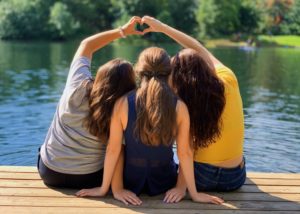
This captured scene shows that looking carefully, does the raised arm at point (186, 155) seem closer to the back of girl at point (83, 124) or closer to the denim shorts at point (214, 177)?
the denim shorts at point (214, 177)

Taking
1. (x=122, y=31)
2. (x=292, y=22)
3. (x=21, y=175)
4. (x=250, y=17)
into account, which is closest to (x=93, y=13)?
(x=250, y=17)

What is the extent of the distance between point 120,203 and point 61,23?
59833 mm

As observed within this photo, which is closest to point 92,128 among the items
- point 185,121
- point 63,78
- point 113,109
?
point 113,109

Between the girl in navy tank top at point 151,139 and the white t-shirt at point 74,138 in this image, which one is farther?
the white t-shirt at point 74,138

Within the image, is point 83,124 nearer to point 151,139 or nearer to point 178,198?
point 151,139

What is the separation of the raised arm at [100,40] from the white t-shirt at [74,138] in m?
0.16

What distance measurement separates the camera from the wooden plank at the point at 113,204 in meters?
3.48

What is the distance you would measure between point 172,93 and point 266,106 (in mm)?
11980

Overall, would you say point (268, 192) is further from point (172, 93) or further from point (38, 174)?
point (38, 174)

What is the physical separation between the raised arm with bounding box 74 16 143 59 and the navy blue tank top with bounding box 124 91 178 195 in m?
0.73

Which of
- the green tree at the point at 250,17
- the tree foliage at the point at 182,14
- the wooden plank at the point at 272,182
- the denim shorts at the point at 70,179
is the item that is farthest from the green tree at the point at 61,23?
the denim shorts at the point at 70,179

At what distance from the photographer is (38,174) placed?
4.25 metres

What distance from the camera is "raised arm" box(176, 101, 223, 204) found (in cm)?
340

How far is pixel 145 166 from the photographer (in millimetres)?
3604
